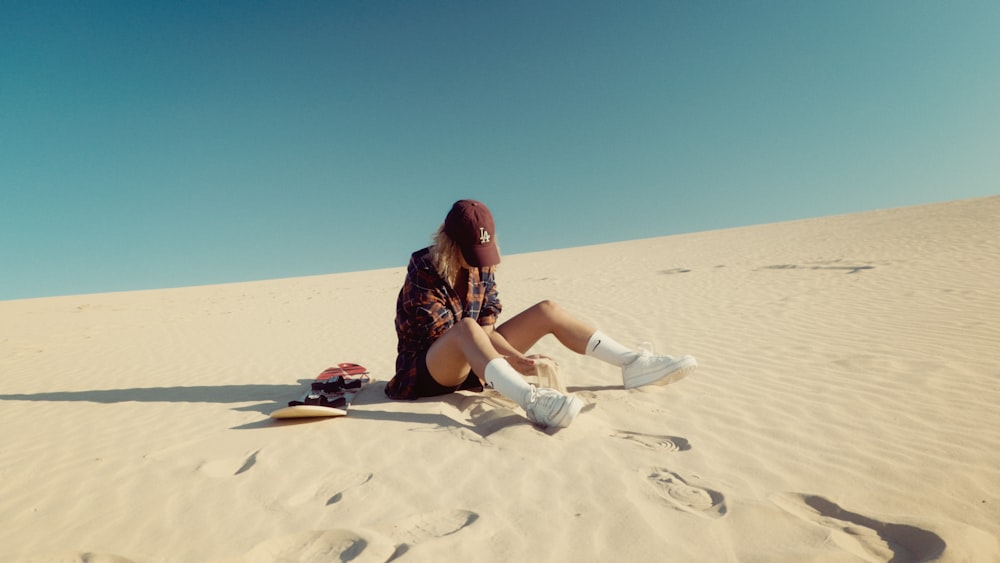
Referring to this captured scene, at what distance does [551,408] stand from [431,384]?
116 centimetres

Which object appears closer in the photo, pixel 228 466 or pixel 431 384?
pixel 228 466

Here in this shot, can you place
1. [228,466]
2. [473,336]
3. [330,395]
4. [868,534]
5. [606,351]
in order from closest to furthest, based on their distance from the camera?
[868,534] → [228,466] → [473,336] → [606,351] → [330,395]

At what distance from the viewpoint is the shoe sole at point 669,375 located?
3.47 metres

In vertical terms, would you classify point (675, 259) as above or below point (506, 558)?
above

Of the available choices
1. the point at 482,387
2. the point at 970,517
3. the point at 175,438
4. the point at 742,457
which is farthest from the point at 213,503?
the point at 970,517

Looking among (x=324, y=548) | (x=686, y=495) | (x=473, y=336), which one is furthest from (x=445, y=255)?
(x=686, y=495)

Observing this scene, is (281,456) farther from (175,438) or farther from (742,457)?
(742,457)

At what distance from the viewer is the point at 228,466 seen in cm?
276

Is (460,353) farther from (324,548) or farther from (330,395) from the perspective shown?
(330,395)

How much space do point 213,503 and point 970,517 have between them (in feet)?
10.6

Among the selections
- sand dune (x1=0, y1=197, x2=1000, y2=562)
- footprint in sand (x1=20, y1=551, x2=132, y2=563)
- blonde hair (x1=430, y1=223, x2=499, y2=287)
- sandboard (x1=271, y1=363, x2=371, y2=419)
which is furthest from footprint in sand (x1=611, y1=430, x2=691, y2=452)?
footprint in sand (x1=20, y1=551, x2=132, y2=563)

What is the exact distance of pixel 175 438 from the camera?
11.0 feet

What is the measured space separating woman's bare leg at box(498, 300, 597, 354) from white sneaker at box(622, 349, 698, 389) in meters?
0.39

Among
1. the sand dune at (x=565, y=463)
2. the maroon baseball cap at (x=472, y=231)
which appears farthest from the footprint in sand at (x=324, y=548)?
the maroon baseball cap at (x=472, y=231)
